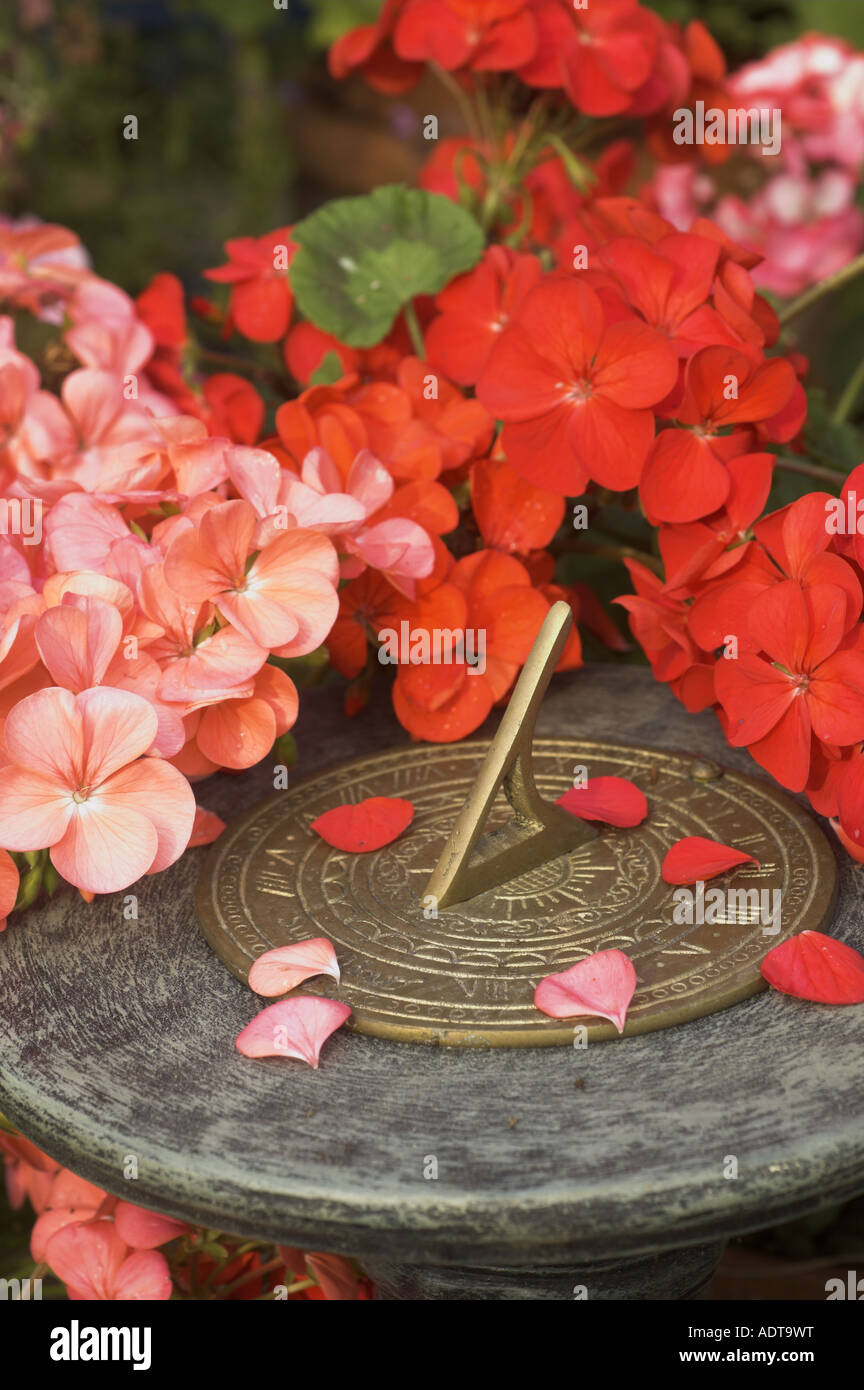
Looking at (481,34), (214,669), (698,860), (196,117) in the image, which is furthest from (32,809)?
(196,117)

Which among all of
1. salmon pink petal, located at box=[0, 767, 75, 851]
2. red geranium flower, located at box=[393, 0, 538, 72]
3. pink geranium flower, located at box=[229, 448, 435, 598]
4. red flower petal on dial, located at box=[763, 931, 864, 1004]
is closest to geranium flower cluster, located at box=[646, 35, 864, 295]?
red geranium flower, located at box=[393, 0, 538, 72]

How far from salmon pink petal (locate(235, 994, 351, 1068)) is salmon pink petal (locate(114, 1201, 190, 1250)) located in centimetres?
34

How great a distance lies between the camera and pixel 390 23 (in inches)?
63.2

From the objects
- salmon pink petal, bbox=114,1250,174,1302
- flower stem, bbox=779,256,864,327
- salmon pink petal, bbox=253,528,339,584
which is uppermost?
flower stem, bbox=779,256,864,327

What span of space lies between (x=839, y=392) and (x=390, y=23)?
127cm

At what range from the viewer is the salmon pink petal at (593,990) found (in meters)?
0.89

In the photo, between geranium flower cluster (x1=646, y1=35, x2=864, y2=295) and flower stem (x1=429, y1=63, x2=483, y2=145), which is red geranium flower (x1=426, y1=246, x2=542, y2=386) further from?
geranium flower cluster (x1=646, y1=35, x2=864, y2=295)

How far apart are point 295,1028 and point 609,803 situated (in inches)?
13.7

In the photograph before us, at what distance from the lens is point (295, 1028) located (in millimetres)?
901

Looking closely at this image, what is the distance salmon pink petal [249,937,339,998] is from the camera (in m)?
0.94

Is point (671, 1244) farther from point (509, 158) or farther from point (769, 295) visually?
point (769, 295)

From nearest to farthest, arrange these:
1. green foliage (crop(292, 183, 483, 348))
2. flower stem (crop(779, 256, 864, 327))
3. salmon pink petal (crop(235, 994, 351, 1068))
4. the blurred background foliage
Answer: salmon pink petal (crop(235, 994, 351, 1068))
flower stem (crop(779, 256, 864, 327))
green foliage (crop(292, 183, 483, 348))
the blurred background foliage
